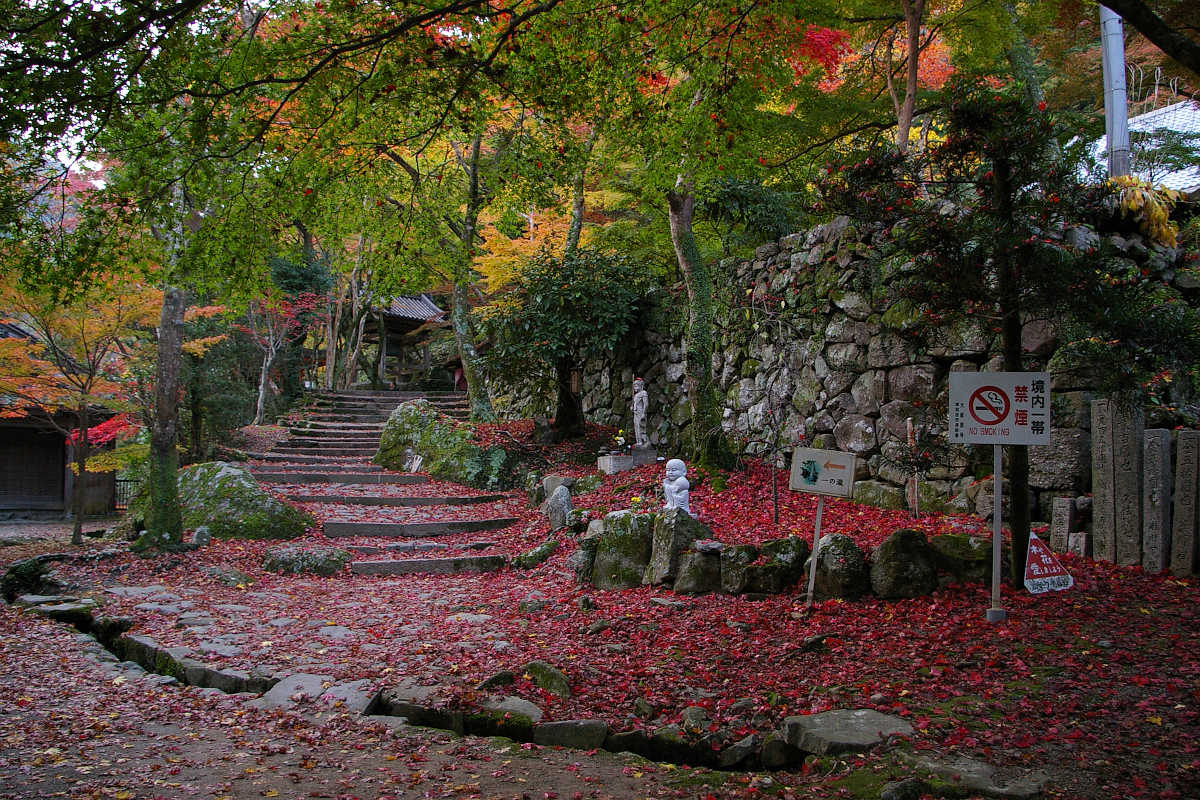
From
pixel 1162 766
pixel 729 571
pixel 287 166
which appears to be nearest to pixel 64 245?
pixel 287 166

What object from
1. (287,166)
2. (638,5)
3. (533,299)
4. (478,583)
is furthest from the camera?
(533,299)

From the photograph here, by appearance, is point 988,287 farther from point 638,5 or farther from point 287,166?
point 287,166

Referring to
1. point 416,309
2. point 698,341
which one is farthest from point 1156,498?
point 416,309

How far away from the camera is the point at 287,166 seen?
629 centimetres

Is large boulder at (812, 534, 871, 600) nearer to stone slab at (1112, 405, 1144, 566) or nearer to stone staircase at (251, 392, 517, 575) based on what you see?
stone slab at (1112, 405, 1144, 566)

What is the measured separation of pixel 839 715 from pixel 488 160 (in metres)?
15.5

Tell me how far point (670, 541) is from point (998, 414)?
10.5 feet

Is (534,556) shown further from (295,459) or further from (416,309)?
(416,309)

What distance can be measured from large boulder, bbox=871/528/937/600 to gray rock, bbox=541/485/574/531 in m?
5.16

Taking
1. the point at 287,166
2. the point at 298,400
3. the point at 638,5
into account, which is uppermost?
the point at 638,5

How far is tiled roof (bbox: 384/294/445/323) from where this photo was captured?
27614mm

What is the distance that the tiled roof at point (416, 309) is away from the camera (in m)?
27.6

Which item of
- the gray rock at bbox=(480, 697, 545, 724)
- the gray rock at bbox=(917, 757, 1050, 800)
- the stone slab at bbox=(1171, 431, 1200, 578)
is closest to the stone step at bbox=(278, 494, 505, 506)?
the gray rock at bbox=(480, 697, 545, 724)

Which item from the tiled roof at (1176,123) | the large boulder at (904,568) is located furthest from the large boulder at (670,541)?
the tiled roof at (1176,123)
